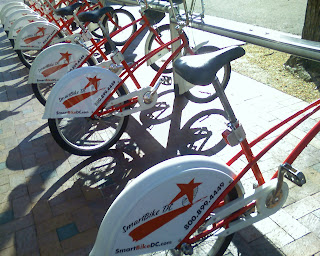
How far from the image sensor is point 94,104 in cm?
352

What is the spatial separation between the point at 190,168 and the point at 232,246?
90 cm

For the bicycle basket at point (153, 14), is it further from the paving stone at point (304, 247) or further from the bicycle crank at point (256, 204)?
the paving stone at point (304, 247)

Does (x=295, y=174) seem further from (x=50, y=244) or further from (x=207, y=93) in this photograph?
(x=207, y=93)

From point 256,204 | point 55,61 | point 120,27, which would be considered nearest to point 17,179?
point 55,61

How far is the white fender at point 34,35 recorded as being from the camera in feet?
18.6

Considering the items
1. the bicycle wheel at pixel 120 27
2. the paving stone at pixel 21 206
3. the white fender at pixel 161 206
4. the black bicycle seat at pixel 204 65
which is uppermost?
the black bicycle seat at pixel 204 65

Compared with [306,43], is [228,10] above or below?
below

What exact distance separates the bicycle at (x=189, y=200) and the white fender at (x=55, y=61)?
271 cm

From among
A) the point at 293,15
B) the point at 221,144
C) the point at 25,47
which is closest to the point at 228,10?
the point at 293,15

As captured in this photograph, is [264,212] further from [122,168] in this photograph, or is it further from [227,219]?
[122,168]

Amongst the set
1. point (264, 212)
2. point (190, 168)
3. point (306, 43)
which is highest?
point (306, 43)

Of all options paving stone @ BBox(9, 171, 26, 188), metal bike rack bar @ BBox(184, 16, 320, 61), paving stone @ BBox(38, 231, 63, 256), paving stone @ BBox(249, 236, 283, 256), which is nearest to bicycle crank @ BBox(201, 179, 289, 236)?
paving stone @ BBox(249, 236, 283, 256)

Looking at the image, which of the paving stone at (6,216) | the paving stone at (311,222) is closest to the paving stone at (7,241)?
the paving stone at (6,216)

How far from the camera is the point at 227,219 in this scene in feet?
6.96
